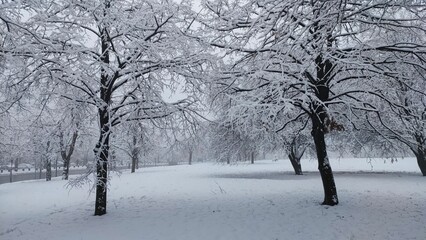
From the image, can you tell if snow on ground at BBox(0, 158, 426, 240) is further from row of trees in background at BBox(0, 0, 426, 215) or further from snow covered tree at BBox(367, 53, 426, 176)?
snow covered tree at BBox(367, 53, 426, 176)

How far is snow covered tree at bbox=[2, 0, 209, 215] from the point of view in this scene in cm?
821

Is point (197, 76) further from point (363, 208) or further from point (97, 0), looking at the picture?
point (363, 208)

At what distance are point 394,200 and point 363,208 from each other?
221 centimetres

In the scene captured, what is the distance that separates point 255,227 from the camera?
8.05 m

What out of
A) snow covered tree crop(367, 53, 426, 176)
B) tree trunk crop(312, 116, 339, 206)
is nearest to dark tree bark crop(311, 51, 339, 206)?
tree trunk crop(312, 116, 339, 206)

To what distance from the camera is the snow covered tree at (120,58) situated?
821cm

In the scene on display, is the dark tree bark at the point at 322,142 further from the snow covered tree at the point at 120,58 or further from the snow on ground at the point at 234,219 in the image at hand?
the snow covered tree at the point at 120,58

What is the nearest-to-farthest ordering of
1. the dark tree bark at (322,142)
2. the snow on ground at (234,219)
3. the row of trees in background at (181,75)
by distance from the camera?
1. the snow on ground at (234,219)
2. the row of trees in background at (181,75)
3. the dark tree bark at (322,142)

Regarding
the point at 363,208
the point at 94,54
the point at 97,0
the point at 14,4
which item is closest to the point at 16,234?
the point at 94,54

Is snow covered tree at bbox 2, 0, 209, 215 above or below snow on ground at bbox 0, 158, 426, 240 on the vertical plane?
above

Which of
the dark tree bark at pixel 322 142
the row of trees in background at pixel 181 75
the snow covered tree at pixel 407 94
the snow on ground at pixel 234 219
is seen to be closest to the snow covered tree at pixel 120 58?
the row of trees in background at pixel 181 75

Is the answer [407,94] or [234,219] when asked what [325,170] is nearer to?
[234,219]

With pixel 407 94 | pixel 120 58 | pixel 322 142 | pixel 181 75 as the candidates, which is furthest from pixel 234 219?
pixel 407 94

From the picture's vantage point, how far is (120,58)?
946cm
